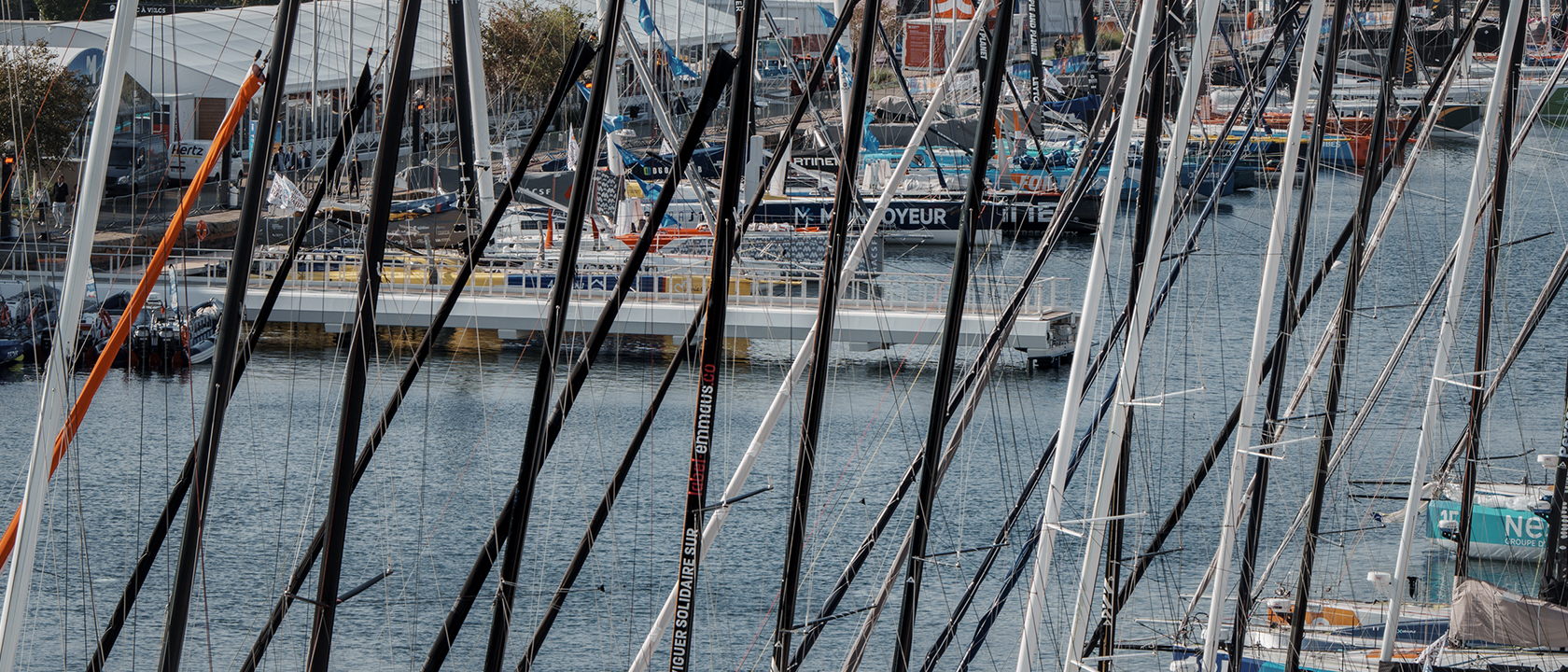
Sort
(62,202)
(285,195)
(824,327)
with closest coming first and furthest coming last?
1. (824,327)
2. (285,195)
3. (62,202)

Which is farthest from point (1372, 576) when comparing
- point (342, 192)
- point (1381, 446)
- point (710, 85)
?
point (342, 192)

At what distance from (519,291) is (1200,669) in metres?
34.7

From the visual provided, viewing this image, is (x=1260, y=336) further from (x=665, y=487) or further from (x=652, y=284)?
(x=652, y=284)

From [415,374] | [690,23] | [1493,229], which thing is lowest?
[415,374]

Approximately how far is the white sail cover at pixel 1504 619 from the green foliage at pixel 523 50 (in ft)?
220

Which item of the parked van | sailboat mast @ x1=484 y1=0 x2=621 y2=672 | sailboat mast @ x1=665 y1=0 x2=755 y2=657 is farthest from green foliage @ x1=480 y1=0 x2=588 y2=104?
→ sailboat mast @ x1=665 y1=0 x2=755 y2=657

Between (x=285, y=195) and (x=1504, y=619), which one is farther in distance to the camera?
(x=285, y=195)

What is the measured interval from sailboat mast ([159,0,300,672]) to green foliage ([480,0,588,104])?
74.2 metres

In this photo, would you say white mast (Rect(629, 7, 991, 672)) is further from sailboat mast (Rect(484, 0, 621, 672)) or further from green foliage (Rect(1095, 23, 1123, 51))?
green foliage (Rect(1095, 23, 1123, 51))

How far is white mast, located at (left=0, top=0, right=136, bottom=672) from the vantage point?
12.6 metres

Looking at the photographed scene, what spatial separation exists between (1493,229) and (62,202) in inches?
2044

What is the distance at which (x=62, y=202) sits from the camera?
61219mm

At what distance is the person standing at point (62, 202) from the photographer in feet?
189

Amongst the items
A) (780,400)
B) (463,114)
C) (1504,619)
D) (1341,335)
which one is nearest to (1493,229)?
(1341,335)
